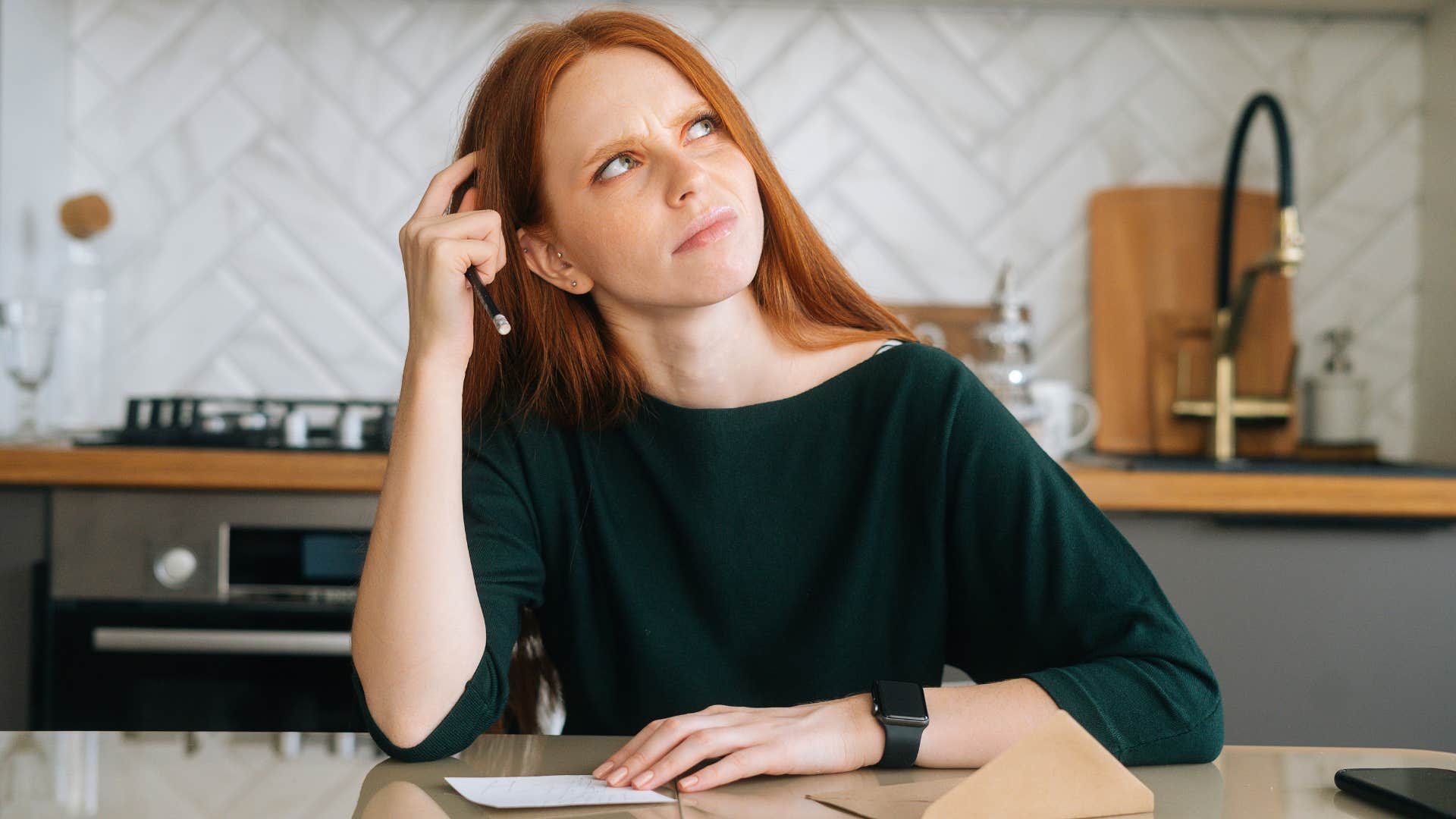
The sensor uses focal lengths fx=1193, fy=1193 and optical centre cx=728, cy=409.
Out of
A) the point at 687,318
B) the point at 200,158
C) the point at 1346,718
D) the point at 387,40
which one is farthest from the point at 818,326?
the point at 200,158

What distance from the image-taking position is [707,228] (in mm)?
996

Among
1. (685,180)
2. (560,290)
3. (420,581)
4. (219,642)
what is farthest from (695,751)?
(219,642)

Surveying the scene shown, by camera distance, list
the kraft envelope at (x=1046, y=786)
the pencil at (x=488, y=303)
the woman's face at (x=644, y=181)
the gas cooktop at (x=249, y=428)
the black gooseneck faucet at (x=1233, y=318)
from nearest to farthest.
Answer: the kraft envelope at (x=1046, y=786) < the pencil at (x=488, y=303) < the woman's face at (x=644, y=181) < the gas cooktop at (x=249, y=428) < the black gooseneck faucet at (x=1233, y=318)

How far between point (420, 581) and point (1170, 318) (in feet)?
5.23

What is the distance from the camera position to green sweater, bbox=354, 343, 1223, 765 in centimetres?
101

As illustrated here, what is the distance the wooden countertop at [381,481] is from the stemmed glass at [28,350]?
23cm

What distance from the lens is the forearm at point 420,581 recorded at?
2.73 ft

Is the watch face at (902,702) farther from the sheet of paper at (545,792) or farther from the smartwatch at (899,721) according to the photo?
the sheet of paper at (545,792)

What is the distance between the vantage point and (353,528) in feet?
5.38

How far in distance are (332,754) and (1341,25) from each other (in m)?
2.10

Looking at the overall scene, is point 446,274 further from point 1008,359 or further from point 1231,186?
point 1231,186

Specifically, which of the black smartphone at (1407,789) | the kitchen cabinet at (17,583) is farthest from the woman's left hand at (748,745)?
the kitchen cabinet at (17,583)

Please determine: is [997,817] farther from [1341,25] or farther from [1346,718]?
[1341,25]

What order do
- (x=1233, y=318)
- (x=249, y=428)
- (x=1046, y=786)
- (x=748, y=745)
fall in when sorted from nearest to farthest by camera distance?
(x=1046, y=786)
(x=748, y=745)
(x=249, y=428)
(x=1233, y=318)
